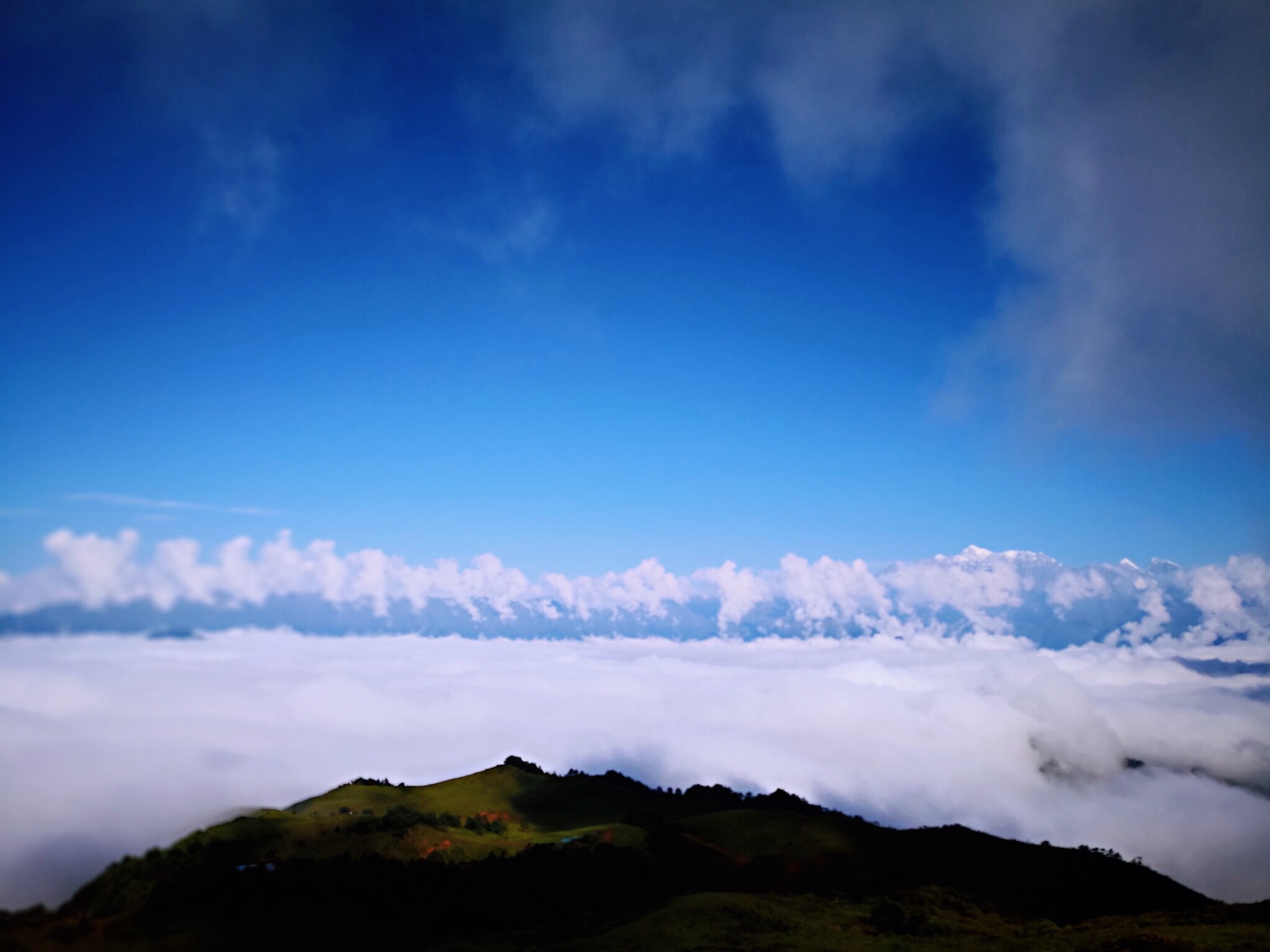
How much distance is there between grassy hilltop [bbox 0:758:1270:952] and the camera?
157ft

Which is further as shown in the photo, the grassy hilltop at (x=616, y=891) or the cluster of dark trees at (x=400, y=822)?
the cluster of dark trees at (x=400, y=822)

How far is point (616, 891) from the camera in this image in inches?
2815

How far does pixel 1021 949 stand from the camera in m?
55.6

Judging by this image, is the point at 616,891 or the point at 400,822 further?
the point at 400,822

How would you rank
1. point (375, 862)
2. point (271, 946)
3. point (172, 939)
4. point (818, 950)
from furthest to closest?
1. point (375, 862)
2. point (818, 950)
3. point (271, 946)
4. point (172, 939)

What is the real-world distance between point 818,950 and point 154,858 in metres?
46.7

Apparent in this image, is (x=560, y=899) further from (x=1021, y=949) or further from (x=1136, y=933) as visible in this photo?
(x=1136, y=933)

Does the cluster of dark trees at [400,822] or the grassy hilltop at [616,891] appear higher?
the cluster of dark trees at [400,822]

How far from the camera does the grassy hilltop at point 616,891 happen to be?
47719 mm

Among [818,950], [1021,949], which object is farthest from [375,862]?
[1021,949]

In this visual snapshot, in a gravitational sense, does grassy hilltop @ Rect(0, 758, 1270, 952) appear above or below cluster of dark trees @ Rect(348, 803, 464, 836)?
below

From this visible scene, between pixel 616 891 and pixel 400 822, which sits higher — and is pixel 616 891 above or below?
below

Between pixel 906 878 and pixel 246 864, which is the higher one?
pixel 246 864

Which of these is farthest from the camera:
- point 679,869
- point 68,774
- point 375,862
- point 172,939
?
point 679,869
